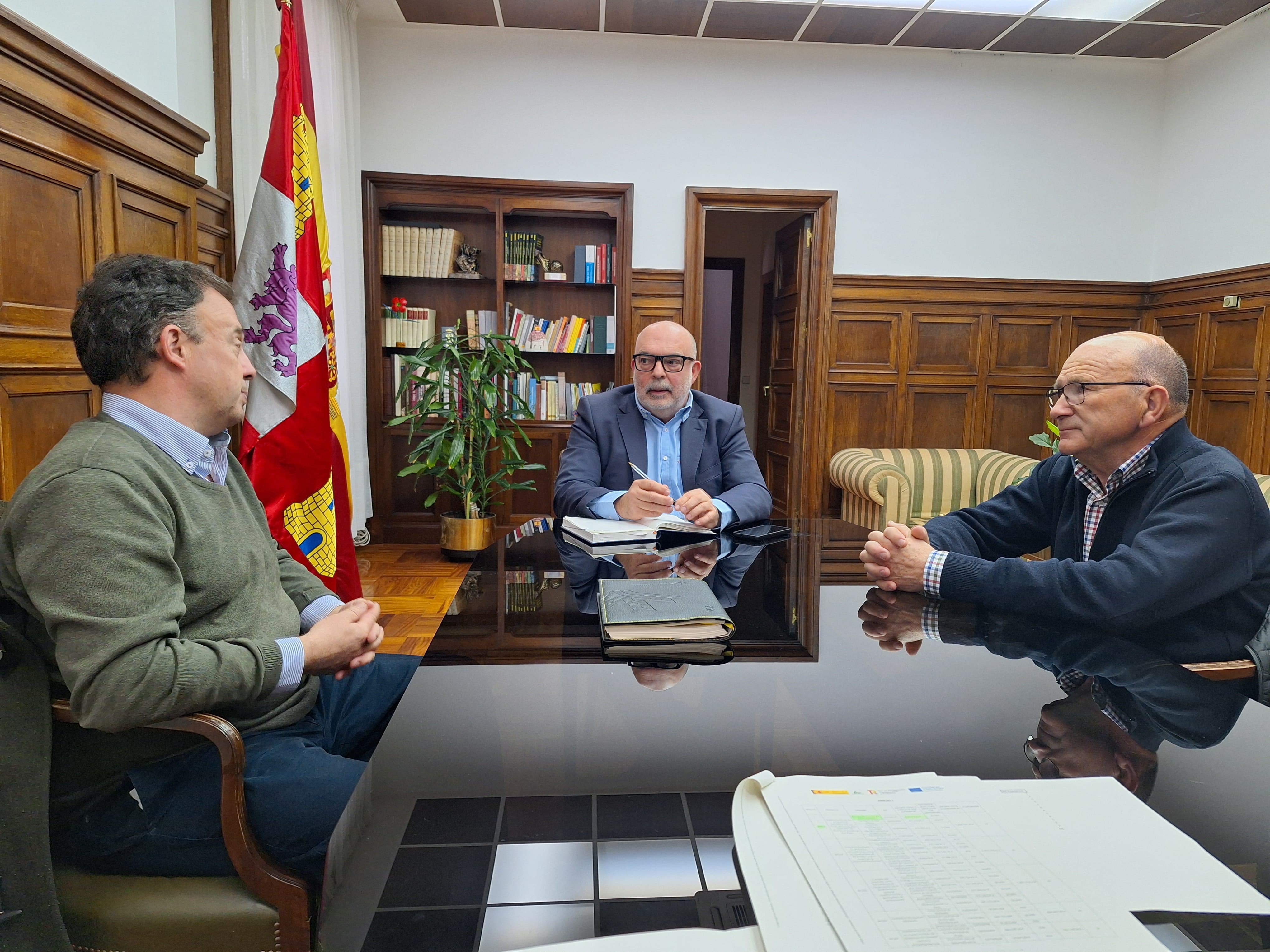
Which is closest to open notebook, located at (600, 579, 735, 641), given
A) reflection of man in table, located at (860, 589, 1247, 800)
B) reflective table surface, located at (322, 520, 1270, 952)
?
reflective table surface, located at (322, 520, 1270, 952)

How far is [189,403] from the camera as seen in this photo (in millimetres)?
1189

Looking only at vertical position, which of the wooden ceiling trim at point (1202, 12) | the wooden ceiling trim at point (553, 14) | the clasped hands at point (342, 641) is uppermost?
the wooden ceiling trim at point (553, 14)

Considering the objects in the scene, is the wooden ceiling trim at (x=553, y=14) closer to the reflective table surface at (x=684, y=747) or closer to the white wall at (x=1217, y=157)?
the white wall at (x=1217, y=157)

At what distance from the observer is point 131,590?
96cm

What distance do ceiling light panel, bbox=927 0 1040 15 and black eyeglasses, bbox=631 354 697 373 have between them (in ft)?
10.2

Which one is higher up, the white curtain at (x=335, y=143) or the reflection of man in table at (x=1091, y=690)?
the white curtain at (x=335, y=143)

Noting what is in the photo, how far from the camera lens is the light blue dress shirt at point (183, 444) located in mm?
1132

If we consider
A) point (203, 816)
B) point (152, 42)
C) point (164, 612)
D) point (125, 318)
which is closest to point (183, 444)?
point (125, 318)

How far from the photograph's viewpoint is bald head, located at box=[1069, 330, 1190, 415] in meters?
1.46

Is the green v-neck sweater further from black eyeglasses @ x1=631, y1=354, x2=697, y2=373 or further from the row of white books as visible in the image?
the row of white books

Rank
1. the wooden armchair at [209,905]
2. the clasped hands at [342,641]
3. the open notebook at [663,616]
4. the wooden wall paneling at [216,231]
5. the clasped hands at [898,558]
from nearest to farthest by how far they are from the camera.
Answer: the wooden armchair at [209,905], the open notebook at [663,616], the clasped hands at [342,641], the clasped hands at [898,558], the wooden wall paneling at [216,231]

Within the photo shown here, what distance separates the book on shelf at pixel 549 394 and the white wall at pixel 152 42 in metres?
2.13

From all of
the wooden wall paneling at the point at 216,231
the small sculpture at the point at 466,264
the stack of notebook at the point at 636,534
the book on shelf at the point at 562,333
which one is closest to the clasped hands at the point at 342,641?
the stack of notebook at the point at 636,534

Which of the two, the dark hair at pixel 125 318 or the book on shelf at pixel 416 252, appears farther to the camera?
the book on shelf at pixel 416 252
